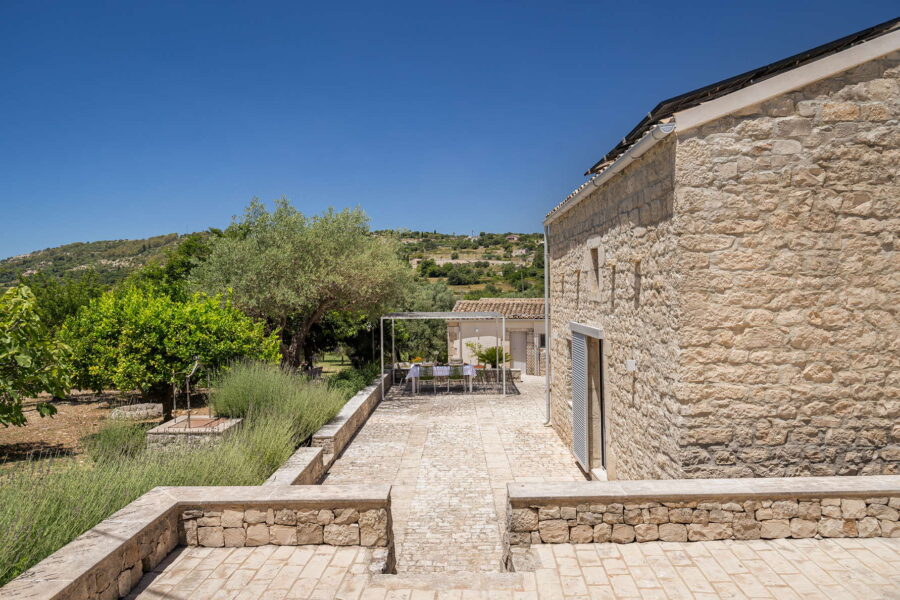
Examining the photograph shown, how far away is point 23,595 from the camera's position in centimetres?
262

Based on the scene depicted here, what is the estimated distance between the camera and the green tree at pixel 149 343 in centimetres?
1008

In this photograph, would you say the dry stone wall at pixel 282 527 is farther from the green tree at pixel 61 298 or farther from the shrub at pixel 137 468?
the green tree at pixel 61 298

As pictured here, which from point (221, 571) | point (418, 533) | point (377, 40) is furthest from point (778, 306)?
point (377, 40)

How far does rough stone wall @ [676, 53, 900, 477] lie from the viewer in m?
4.59

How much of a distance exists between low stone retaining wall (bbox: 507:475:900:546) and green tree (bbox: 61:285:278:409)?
784cm

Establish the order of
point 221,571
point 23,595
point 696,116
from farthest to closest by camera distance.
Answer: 1. point 696,116
2. point 221,571
3. point 23,595

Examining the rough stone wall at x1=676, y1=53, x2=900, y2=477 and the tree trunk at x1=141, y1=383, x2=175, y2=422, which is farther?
the tree trunk at x1=141, y1=383, x2=175, y2=422

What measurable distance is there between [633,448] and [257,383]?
18.3 feet

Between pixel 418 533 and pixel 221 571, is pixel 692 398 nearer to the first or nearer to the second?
pixel 418 533

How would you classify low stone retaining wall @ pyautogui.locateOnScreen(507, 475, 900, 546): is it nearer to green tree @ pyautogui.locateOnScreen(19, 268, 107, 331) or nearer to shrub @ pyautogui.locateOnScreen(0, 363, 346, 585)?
shrub @ pyautogui.locateOnScreen(0, 363, 346, 585)

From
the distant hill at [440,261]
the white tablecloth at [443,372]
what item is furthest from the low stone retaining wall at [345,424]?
the distant hill at [440,261]

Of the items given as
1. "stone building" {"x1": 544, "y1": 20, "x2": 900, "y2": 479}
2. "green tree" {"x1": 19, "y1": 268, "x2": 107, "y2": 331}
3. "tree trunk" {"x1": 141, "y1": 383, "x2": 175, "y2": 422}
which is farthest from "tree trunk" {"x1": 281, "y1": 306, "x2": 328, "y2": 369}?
"stone building" {"x1": 544, "y1": 20, "x2": 900, "y2": 479}

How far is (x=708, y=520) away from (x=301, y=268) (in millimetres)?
12246

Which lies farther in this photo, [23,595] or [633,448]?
[633,448]
